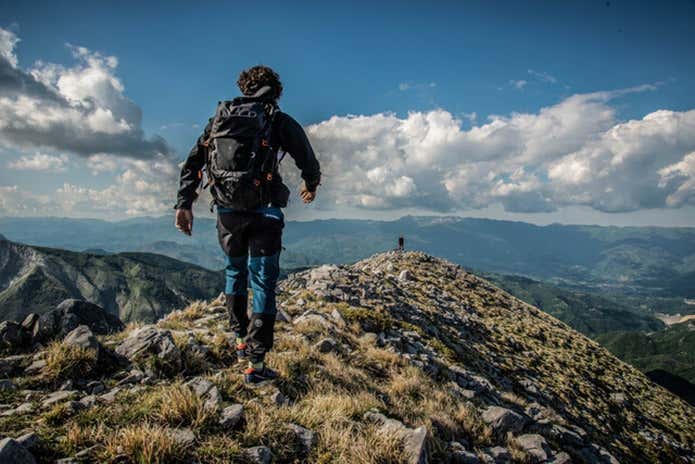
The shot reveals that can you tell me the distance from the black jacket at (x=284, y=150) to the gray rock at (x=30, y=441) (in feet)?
11.0

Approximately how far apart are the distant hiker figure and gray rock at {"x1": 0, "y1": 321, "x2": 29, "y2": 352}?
3.01m

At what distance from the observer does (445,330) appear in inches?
602

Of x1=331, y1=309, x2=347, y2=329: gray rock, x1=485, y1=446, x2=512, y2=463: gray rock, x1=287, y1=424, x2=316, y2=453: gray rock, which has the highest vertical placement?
x1=287, y1=424, x2=316, y2=453: gray rock

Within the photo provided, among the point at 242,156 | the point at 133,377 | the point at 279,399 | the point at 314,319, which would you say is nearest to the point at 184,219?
the point at 242,156

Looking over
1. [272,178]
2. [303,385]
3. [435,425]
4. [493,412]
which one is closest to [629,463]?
[493,412]

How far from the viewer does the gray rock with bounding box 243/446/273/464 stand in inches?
127

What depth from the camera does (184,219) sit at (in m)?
5.53

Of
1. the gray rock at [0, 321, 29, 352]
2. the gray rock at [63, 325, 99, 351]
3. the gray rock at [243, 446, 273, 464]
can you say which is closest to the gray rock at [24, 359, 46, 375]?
the gray rock at [63, 325, 99, 351]

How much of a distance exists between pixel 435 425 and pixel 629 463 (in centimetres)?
1030

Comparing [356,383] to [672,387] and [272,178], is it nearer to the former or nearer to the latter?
[272,178]

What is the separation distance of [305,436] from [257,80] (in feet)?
16.4

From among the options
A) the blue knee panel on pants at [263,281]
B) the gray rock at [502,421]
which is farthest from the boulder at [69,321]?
the gray rock at [502,421]

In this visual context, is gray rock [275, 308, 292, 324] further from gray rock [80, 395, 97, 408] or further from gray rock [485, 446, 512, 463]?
gray rock [485, 446, 512, 463]

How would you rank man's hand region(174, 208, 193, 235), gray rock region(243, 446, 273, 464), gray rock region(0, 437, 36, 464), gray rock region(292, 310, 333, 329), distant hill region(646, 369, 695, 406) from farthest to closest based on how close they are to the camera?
1. distant hill region(646, 369, 695, 406)
2. gray rock region(292, 310, 333, 329)
3. man's hand region(174, 208, 193, 235)
4. gray rock region(243, 446, 273, 464)
5. gray rock region(0, 437, 36, 464)
